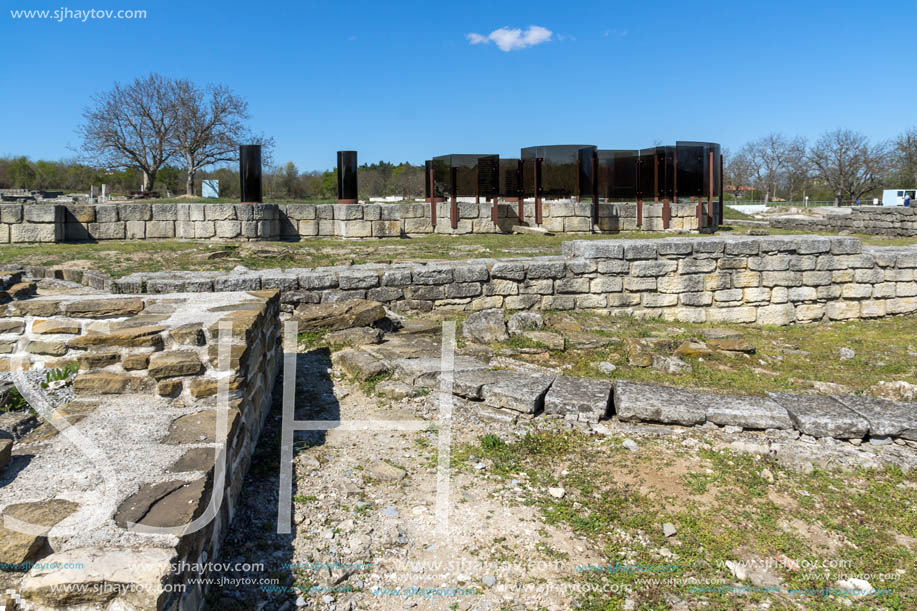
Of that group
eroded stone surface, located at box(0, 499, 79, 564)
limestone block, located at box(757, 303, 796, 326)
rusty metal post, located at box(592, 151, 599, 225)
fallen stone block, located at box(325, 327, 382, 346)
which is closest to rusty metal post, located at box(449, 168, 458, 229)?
rusty metal post, located at box(592, 151, 599, 225)

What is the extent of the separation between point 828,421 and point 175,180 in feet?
133

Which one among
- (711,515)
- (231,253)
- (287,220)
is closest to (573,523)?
(711,515)

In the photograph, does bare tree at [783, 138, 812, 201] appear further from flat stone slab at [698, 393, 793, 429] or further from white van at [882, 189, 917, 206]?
flat stone slab at [698, 393, 793, 429]

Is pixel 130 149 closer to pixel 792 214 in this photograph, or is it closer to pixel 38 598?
pixel 792 214

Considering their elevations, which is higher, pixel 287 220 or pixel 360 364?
pixel 287 220

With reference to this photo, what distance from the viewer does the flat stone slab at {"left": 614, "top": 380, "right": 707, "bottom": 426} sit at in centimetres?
493

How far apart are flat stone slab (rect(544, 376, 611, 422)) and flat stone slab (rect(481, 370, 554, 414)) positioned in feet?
0.25

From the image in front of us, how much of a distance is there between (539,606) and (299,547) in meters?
1.18

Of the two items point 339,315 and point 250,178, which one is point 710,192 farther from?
point 339,315

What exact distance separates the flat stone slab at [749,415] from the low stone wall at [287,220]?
456 inches

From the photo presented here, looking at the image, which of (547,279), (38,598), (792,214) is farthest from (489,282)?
(792,214)

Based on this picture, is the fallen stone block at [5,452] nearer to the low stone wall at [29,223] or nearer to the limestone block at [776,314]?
the limestone block at [776,314]

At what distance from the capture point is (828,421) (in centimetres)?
480

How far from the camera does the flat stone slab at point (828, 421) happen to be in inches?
188
